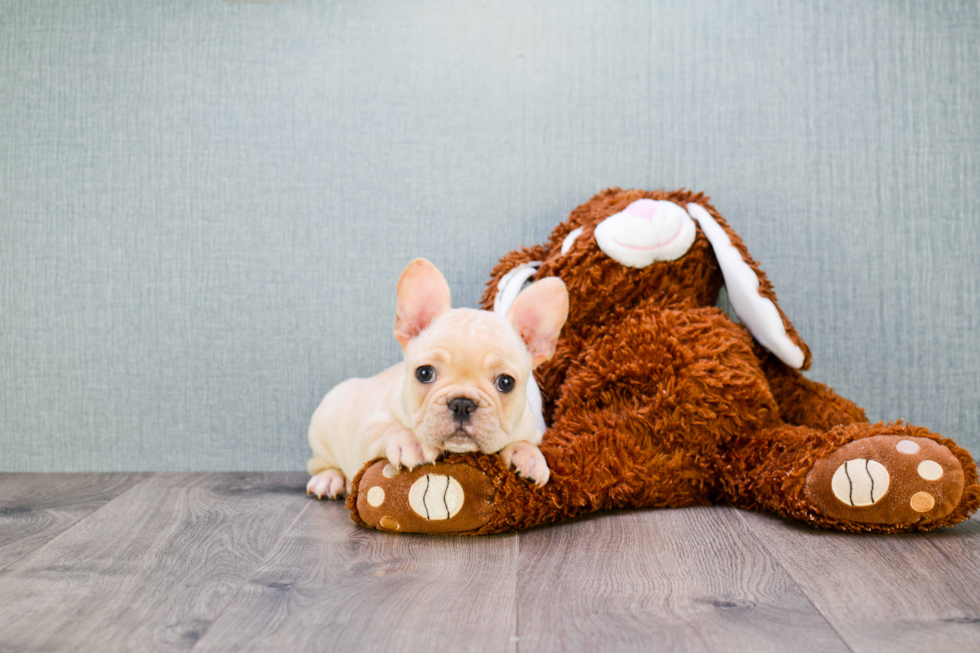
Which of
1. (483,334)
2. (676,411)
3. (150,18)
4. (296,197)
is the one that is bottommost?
(676,411)

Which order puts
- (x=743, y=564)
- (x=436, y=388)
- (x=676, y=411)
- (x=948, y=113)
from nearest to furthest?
(x=743, y=564) → (x=436, y=388) → (x=676, y=411) → (x=948, y=113)

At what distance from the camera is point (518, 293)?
5.49 feet

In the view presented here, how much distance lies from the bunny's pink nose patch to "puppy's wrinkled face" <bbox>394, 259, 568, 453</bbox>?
1.25ft

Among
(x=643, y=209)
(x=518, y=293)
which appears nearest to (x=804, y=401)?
(x=643, y=209)

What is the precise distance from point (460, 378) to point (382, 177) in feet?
2.70

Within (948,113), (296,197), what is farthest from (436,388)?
(948,113)

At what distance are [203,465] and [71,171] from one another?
83 cm

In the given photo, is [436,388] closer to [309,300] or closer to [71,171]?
[309,300]

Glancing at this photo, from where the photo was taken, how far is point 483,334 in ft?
4.14

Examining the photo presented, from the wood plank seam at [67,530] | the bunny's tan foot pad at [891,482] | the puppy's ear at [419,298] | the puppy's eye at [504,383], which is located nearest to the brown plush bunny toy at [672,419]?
the bunny's tan foot pad at [891,482]

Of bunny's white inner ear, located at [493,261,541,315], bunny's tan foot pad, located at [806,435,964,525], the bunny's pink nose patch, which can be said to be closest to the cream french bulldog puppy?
bunny's white inner ear, located at [493,261,541,315]

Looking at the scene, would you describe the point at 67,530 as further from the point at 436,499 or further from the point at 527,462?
the point at 527,462

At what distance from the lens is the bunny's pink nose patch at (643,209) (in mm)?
1587

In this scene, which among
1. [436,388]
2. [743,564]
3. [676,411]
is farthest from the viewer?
[676,411]
